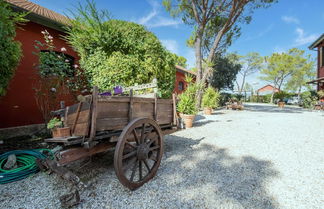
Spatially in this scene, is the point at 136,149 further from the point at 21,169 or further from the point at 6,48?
the point at 6,48

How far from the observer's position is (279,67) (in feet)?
83.8

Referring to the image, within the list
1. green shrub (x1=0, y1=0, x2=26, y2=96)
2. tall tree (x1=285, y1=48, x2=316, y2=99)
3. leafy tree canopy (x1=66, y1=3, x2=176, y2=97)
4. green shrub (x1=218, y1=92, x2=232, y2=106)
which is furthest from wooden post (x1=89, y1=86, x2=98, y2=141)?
tall tree (x1=285, y1=48, x2=316, y2=99)

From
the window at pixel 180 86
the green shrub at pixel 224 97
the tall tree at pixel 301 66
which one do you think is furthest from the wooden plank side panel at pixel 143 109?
the tall tree at pixel 301 66

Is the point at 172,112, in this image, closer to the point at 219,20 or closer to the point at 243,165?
the point at 243,165

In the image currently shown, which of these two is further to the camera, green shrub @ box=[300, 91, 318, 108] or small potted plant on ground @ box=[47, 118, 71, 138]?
green shrub @ box=[300, 91, 318, 108]

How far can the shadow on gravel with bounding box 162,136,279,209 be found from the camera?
155 cm

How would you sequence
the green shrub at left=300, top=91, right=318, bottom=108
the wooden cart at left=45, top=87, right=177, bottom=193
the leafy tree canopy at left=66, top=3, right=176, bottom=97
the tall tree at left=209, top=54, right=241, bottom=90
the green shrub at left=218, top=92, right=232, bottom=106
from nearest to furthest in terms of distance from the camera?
the wooden cart at left=45, top=87, right=177, bottom=193 < the leafy tree canopy at left=66, top=3, right=176, bottom=97 < the green shrub at left=300, top=91, right=318, bottom=108 < the tall tree at left=209, top=54, right=241, bottom=90 < the green shrub at left=218, top=92, right=232, bottom=106

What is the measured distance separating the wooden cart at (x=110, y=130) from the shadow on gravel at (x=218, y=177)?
1.67 feet

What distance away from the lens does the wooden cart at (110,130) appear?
148 centimetres

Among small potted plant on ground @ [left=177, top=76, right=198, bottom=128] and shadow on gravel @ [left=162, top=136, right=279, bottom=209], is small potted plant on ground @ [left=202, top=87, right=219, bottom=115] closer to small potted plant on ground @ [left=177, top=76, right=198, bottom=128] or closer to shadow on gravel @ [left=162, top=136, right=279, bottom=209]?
small potted plant on ground @ [left=177, top=76, right=198, bottom=128]

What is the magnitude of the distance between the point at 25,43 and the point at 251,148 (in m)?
6.45

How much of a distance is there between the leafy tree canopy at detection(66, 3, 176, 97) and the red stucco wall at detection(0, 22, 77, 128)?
3.84 feet

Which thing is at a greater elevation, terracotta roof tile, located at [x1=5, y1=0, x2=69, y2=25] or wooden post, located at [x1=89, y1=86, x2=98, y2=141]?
terracotta roof tile, located at [x1=5, y1=0, x2=69, y2=25]

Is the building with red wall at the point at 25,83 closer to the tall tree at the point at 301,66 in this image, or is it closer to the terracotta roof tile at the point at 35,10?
the terracotta roof tile at the point at 35,10
